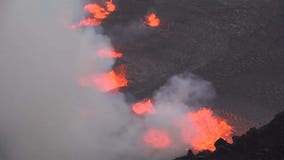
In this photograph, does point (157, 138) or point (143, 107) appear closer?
point (157, 138)

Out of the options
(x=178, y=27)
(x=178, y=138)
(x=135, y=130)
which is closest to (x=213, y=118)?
(x=178, y=138)

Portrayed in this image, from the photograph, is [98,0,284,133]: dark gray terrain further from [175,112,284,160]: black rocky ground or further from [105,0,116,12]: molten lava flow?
[175,112,284,160]: black rocky ground

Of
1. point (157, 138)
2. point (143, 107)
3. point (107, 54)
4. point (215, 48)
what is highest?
point (107, 54)

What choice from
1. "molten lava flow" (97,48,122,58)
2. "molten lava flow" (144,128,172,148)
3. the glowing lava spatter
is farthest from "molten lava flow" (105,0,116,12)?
"molten lava flow" (144,128,172,148)

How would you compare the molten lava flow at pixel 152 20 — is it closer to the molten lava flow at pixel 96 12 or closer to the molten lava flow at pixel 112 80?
the molten lava flow at pixel 96 12

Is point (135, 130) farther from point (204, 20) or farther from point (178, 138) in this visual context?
point (204, 20)

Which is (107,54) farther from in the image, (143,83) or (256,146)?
(256,146)

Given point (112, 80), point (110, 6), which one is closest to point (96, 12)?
point (110, 6)
